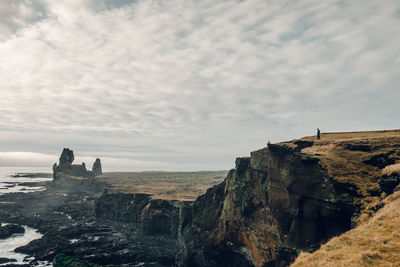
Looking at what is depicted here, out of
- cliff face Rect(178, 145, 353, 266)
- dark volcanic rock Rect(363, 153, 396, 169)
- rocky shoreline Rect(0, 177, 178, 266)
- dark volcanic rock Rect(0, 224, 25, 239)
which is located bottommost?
rocky shoreline Rect(0, 177, 178, 266)

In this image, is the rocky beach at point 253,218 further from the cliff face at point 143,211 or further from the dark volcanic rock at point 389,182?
the cliff face at point 143,211

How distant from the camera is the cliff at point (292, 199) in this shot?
84.0 ft

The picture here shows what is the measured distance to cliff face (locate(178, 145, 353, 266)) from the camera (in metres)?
27.0

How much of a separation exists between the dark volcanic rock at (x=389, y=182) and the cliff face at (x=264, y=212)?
10.5 ft

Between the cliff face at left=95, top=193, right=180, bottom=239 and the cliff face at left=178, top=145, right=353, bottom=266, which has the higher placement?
the cliff face at left=178, top=145, right=353, bottom=266

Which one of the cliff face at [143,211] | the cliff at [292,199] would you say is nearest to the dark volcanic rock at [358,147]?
the cliff at [292,199]

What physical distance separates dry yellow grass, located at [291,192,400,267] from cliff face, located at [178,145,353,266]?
7351 mm

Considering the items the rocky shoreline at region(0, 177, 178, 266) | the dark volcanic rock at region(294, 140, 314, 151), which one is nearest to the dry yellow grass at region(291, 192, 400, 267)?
the dark volcanic rock at region(294, 140, 314, 151)

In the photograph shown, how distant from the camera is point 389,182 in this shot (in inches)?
891

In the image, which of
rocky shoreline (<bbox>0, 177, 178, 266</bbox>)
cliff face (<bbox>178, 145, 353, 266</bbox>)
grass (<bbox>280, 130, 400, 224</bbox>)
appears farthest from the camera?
rocky shoreline (<bbox>0, 177, 178, 266</bbox>)

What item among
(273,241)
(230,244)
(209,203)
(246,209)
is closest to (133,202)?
(209,203)

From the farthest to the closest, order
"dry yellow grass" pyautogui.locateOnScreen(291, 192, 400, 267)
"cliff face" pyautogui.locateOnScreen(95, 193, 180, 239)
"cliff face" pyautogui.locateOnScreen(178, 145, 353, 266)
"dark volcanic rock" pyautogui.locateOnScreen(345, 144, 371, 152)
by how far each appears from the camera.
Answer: "cliff face" pyautogui.locateOnScreen(95, 193, 180, 239) → "dark volcanic rock" pyautogui.locateOnScreen(345, 144, 371, 152) → "cliff face" pyautogui.locateOnScreen(178, 145, 353, 266) → "dry yellow grass" pyautogui.locateOnScreen(291, 192, 400, 267)

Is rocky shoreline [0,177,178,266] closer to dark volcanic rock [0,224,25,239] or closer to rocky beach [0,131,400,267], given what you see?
rocky beach [0,131,400,267]

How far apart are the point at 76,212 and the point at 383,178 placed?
430 feet
